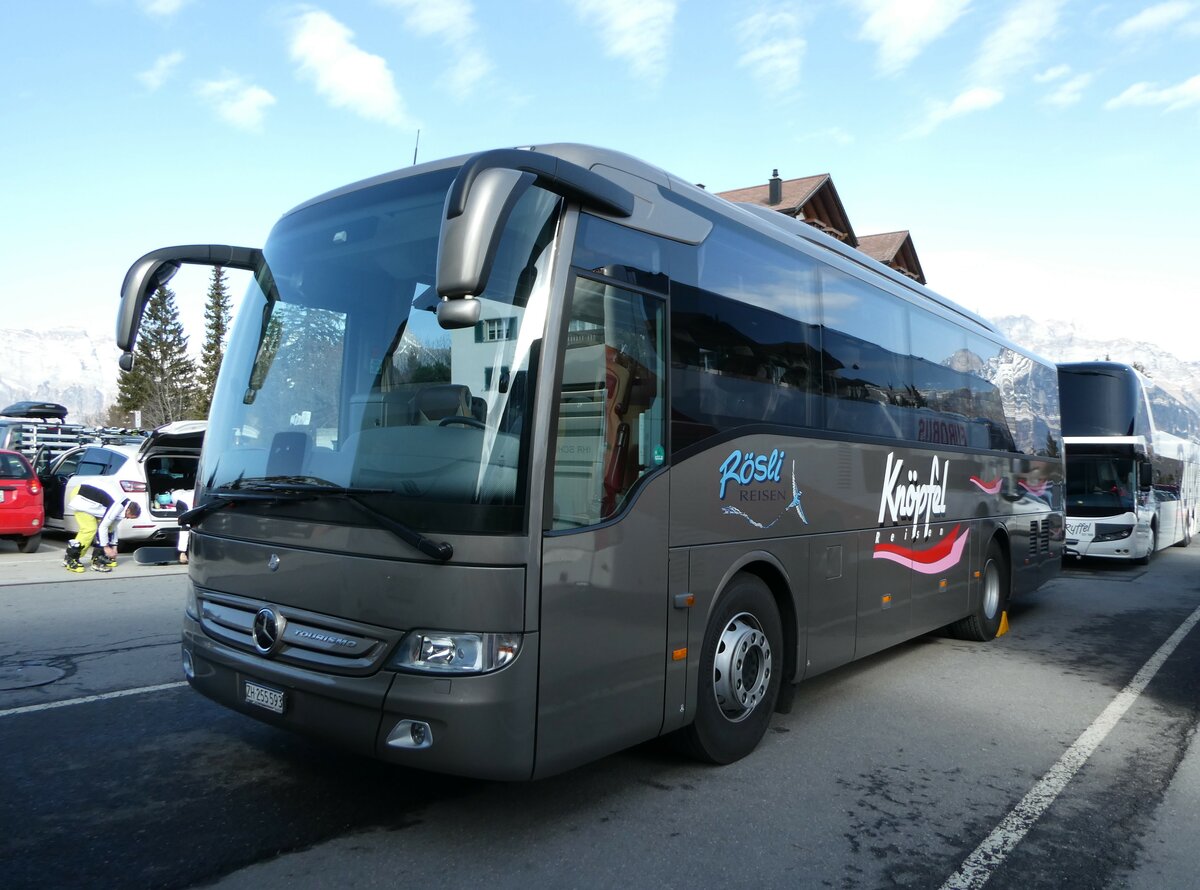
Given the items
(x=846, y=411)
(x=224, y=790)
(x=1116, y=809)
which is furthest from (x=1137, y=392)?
(x=224, y=790)

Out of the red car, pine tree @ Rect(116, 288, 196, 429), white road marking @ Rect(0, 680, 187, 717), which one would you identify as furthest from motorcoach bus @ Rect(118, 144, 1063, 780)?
pine tree @ Rect(116, 288, 196, 429)

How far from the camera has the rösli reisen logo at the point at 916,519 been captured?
722 centimetres

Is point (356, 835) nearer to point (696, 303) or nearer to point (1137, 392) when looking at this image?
point (696, 303)

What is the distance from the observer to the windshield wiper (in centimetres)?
378

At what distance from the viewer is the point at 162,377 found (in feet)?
249

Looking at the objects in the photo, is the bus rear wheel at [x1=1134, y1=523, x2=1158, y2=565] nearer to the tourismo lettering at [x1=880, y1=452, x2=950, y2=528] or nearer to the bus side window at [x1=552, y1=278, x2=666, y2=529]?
the tourismo lettering at [x1=880, y1=452, x2=950, y2=528]

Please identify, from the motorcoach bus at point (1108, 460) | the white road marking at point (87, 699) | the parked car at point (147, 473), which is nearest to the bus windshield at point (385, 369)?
the white road marking at point (87, 699)

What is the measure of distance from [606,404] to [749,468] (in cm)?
139

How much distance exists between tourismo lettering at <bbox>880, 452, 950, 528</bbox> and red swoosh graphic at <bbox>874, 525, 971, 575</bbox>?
0.78 ft

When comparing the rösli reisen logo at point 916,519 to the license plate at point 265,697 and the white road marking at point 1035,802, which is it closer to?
the white road marking at point 1035,802

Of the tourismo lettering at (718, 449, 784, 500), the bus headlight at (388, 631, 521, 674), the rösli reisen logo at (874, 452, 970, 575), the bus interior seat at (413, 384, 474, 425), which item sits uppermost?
the bus interior seat at (413, 384, 474, 425)

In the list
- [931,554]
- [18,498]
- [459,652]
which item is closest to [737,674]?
[459,652]

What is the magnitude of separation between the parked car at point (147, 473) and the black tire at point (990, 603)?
9.80 meters

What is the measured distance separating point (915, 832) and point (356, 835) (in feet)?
8.45
